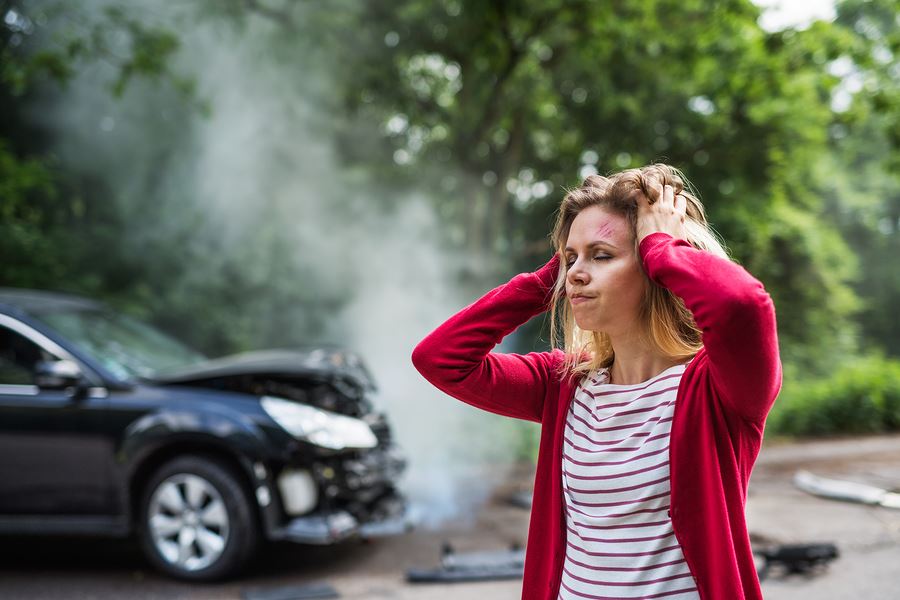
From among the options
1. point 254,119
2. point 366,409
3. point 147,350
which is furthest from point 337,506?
point 254,119

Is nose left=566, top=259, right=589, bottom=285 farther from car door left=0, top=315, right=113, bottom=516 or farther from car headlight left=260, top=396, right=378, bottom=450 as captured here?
car door left=0, top=315, right=113, bottom=516

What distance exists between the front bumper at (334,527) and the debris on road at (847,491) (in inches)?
149

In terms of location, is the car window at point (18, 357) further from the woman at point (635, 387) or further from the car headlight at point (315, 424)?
the woman at point (635, 387)

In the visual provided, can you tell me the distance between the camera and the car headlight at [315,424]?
493 cm

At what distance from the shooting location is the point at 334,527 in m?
4.81

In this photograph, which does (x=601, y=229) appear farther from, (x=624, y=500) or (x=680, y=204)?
(x=624, y=500)

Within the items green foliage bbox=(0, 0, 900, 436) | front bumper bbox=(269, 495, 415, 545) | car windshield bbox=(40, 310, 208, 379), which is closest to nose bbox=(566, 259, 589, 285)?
front bumper bbox=(269, 495, 415, 545)

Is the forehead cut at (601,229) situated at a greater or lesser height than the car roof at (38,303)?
lesser

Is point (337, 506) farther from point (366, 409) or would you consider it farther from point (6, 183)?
point (6, 183)

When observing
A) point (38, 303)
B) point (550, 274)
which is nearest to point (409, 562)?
point (38, 303)

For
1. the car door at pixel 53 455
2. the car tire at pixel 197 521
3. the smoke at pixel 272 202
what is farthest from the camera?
the smoke at pixel 272 202

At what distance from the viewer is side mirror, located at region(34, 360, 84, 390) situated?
16.4 feet

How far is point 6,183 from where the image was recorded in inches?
367

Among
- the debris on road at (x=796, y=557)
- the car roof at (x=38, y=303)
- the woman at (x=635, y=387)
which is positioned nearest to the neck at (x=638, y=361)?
the woman at (x=635, y=387)
